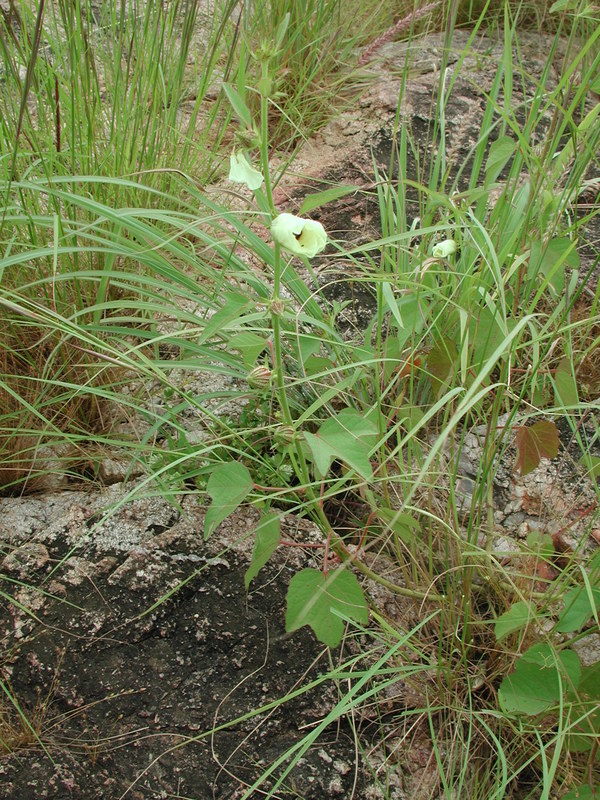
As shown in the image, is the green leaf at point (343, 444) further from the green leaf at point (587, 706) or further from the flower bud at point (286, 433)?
the green leaf at point (587, 706)

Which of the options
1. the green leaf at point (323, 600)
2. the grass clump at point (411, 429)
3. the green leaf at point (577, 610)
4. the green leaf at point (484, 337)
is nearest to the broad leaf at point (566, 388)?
the grass clump at point (411, 429)

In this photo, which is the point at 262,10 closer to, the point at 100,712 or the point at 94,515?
the point at 94,515

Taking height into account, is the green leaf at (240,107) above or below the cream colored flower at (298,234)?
above

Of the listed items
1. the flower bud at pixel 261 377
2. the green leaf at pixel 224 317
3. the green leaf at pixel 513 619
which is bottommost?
the green leaf at pixel 513 619

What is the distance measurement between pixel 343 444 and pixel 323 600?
208mm

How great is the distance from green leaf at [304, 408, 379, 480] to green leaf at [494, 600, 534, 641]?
276 mm

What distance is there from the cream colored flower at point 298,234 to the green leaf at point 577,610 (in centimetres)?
53

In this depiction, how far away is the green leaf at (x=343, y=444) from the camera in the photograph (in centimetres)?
77

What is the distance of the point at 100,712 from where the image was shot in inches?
37.9

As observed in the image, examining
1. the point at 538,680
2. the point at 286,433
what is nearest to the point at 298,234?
the point at 286,433

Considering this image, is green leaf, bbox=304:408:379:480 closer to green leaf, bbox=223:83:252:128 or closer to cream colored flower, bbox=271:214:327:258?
cream colored flower, bbox=271:214:327:258

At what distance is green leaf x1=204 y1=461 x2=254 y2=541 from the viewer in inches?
33.8

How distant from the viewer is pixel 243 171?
814 mm

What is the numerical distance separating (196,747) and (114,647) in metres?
0.19
